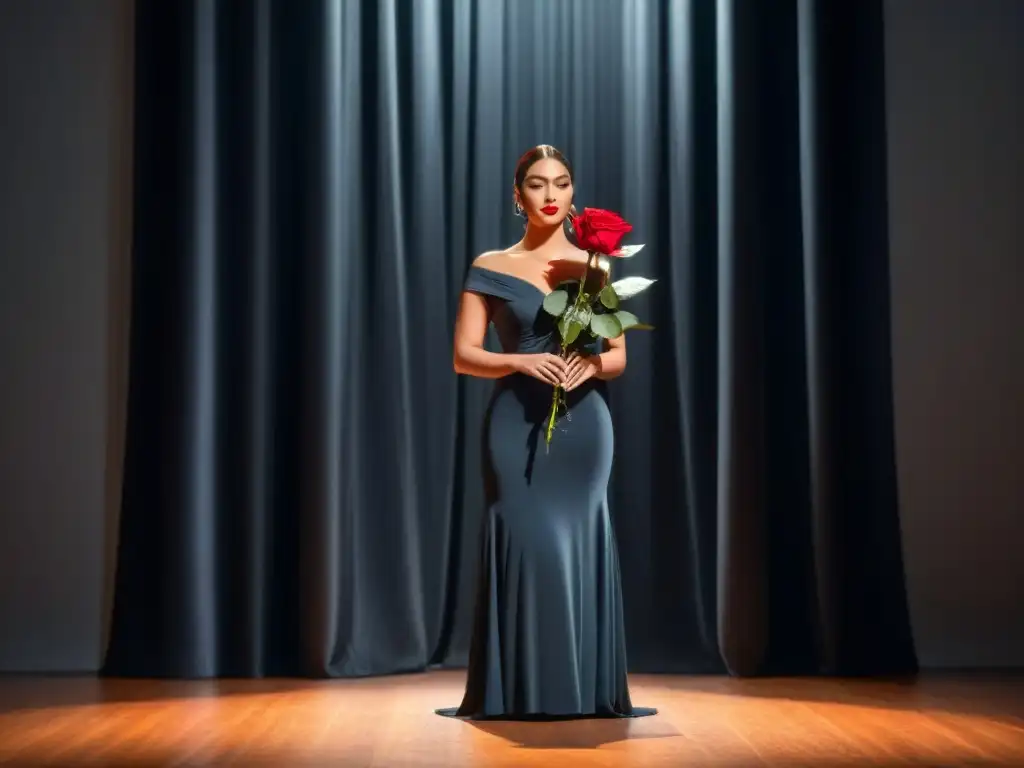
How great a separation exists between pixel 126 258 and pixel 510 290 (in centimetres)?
185

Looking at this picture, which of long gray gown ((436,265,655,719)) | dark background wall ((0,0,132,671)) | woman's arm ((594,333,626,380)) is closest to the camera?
long gray gown ((436,265,655,719))

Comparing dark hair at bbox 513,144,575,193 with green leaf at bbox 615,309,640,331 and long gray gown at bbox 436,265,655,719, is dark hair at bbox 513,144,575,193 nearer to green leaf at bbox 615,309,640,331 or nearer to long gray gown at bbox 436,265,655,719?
long gray gown at bbox 436,265,655,719

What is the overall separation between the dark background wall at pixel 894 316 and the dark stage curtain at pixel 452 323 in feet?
0.82

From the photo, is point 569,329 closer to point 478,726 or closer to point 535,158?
point 535,158

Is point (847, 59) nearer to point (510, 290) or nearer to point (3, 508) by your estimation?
point (510, 290)

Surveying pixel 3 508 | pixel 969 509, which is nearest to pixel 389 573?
pixel 3 508

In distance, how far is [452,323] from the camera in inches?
180

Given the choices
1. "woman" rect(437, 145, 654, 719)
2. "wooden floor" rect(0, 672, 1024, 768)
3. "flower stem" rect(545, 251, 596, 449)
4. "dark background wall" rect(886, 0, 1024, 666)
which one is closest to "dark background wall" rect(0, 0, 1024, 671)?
"dark background wall" rect(886, 0, 1024, 666)

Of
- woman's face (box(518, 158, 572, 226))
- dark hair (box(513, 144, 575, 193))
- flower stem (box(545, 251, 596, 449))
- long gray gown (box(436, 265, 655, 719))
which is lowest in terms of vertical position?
long gray gown (box(436, 265, 655, 719))

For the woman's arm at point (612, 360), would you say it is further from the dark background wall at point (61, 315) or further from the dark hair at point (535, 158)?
the dark background wall at point (61, 315)

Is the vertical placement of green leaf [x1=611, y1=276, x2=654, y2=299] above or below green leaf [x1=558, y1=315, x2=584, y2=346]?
above

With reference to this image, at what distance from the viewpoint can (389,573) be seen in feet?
14.4

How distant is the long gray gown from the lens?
3.16m

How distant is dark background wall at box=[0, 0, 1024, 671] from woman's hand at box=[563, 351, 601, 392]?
178 cm
